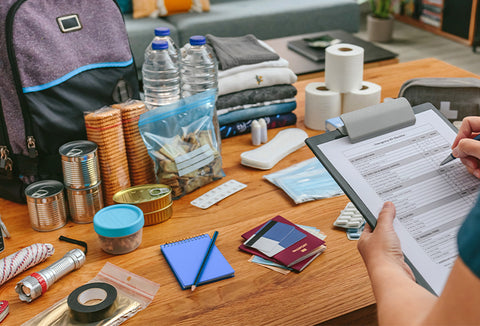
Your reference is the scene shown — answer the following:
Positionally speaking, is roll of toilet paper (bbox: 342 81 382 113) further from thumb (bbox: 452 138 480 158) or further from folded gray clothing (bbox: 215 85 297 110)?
thumb (bbox: 452 138 480 158)

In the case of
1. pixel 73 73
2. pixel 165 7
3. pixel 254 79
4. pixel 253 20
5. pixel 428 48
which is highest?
pixel 73 73

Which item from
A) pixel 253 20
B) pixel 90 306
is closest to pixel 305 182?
pixel 90 306

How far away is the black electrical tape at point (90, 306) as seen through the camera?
90 centimetres

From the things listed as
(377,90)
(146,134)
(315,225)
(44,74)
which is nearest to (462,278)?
(315,225)

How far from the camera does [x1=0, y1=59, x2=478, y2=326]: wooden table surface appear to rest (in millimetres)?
933

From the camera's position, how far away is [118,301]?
3.11 feet

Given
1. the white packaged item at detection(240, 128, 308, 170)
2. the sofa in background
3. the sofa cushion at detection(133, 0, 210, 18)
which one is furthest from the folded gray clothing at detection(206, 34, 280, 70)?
the sofa cushion at detection(133, 0, 210, 18)

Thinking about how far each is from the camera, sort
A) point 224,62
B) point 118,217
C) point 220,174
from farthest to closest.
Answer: point 224,62, point 220,174, point 118,217

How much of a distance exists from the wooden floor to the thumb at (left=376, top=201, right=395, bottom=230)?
3.47 metres

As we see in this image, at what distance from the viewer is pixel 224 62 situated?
155 centimetres

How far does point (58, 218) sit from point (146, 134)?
0.26m

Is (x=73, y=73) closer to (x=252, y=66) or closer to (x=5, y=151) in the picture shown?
(x=5, y=151)

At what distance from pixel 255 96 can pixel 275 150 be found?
200mm

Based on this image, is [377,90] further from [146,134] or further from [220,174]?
[146,134]
